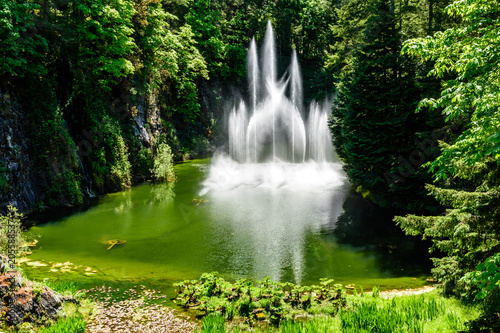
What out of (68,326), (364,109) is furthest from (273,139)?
(68,326)

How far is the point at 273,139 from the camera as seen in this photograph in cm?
3450

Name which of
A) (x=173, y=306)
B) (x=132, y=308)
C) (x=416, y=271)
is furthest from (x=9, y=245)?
(x=416, y=271)

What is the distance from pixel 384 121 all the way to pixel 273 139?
22043 millimetres

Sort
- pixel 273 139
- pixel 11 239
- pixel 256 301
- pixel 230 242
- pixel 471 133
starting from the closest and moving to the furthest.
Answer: pixel 471 133 → pixel 256 301 → pixel 11 239 → pixel 230 242 → pixel 273 139

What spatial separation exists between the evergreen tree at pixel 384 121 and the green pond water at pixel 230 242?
4.84ft

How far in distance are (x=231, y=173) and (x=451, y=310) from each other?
57.0 feet

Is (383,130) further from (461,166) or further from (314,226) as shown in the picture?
(461,166)

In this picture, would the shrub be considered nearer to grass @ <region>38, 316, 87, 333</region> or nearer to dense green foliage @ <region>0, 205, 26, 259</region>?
Answer: dense green foliage @ <region>0, 205, 26, 259</region>

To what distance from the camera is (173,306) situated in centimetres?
661

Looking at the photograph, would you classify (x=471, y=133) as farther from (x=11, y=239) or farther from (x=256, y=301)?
(x=11, y=239)

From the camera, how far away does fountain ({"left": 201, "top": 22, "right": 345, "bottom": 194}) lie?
20141 mm

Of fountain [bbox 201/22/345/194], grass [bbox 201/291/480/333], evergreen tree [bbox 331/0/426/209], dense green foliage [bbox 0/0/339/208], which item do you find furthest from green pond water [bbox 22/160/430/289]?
fountain [bbox 201/22/345/194]

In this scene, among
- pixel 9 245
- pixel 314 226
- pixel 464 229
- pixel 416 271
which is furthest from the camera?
pixel 314 226

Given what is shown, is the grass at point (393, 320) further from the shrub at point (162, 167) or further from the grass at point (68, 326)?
the shrub at point (162, 167)
